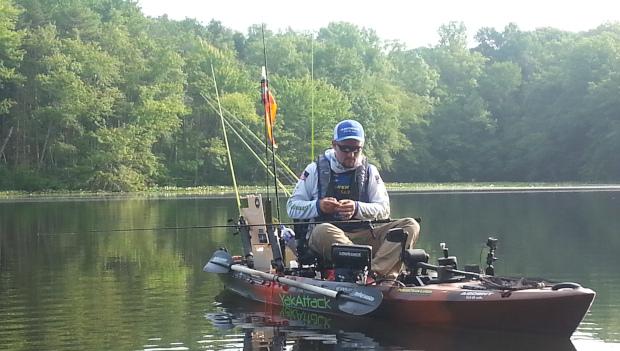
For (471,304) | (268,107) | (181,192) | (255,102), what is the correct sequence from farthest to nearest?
(255,102)
(181,192)
(268,107)
(471,304)

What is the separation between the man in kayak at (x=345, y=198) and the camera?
1202 cm

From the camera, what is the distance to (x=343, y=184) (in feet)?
40.9

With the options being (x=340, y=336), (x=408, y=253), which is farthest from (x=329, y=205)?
(x=340, y=336)

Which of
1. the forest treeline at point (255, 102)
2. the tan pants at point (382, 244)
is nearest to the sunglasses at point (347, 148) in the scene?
the tan pants at point (382, 244)

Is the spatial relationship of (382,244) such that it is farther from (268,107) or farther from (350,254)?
(268,107)

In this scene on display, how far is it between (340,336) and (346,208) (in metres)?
1.58

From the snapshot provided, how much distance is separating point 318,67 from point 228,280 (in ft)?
239

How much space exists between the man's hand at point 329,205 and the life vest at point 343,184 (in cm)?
32

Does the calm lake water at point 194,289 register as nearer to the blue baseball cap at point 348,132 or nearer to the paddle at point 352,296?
the paddle at point 352,296

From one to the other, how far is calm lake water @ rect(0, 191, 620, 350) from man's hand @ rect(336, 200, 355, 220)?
4.11 feet

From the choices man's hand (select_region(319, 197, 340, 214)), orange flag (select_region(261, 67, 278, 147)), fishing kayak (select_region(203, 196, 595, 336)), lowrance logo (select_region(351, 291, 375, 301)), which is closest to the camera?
fishing kayak (select_region(203, 196, 595, 336))

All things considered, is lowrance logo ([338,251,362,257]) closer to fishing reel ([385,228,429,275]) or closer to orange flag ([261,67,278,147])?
fishing reel ([385,228,429,275])

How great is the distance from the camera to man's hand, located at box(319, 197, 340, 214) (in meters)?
12.0

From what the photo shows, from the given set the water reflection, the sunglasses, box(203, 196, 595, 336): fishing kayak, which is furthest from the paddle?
the sunglasses
